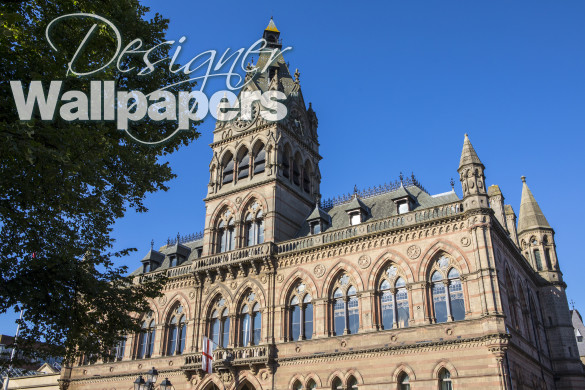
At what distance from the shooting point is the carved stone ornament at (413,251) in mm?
27172

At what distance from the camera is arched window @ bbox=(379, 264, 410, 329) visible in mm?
26875

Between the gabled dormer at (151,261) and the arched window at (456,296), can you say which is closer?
the arched window at (456,296)

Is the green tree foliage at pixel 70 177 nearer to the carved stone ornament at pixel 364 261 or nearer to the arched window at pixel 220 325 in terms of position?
the carved stone ornament at pixel 364 261

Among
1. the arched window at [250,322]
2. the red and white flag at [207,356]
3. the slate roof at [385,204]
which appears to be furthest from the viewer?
the arched window at [250,322]

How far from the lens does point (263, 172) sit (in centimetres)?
3556

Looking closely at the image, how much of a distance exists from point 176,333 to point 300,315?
33.0 ft

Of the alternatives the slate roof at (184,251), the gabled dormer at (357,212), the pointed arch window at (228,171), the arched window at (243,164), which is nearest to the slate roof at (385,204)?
the gabled dormer at (357,212)

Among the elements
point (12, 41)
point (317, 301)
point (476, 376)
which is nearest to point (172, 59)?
point (12, 41)

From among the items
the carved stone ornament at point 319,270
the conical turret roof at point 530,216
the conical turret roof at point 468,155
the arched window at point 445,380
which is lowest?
the arched window at point 445,380

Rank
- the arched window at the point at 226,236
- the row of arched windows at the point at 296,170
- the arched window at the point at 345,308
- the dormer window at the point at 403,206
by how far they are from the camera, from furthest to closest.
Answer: the row of arched windows at the point at 296,170
the arched window at the point at 226,236
the dormer window at the point at 403,206
the arched window at the point at 345,308

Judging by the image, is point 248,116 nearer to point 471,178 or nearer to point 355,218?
point 355,218

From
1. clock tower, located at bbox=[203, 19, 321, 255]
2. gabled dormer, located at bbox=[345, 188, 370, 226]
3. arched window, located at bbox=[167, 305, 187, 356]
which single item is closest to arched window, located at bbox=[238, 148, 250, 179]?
clock tower, located at bbox=[203, 19, 321, 255]

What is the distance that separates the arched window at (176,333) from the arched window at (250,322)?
5.03 metres

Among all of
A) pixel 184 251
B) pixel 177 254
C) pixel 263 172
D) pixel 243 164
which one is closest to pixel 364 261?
pixel 263 172
